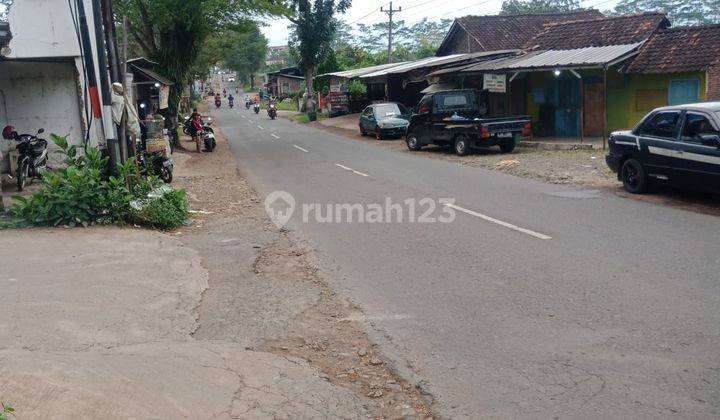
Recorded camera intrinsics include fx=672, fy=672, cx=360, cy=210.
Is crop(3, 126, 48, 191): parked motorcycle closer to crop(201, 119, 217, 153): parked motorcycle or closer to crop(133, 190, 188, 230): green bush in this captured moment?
crop(133, 190, 188, 230): green bush

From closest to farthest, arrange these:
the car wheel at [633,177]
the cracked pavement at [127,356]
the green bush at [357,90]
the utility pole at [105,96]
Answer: the cracked pavement at [127,356] → the utility pole at [105,96] → the car wheel at [633,177] → the green bush at [357,90]

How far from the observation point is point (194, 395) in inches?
176

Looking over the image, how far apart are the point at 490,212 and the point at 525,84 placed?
18.5 meters

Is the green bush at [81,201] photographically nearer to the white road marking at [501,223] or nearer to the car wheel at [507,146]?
the white road marking at [501,223]

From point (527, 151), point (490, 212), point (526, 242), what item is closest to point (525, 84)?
point (527, 151)

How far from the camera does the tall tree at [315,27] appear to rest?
4938 cm

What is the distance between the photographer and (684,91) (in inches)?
885

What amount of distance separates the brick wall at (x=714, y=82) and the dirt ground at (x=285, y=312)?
660 inches

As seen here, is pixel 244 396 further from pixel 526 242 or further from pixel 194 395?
pixel 526 242

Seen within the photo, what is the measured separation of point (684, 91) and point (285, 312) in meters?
20.2

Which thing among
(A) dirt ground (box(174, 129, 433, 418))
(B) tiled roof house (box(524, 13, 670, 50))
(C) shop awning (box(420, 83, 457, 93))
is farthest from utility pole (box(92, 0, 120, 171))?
(C) shop awning (box(420, 83, 457, 93))

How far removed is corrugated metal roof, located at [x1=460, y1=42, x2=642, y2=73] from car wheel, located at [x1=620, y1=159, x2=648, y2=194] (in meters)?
9.18

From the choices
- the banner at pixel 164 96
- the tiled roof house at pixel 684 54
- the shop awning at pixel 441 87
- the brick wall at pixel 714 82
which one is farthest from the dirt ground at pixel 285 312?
the shop awning at pixel 441 87

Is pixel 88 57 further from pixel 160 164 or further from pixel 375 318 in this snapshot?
pixel 375 318
